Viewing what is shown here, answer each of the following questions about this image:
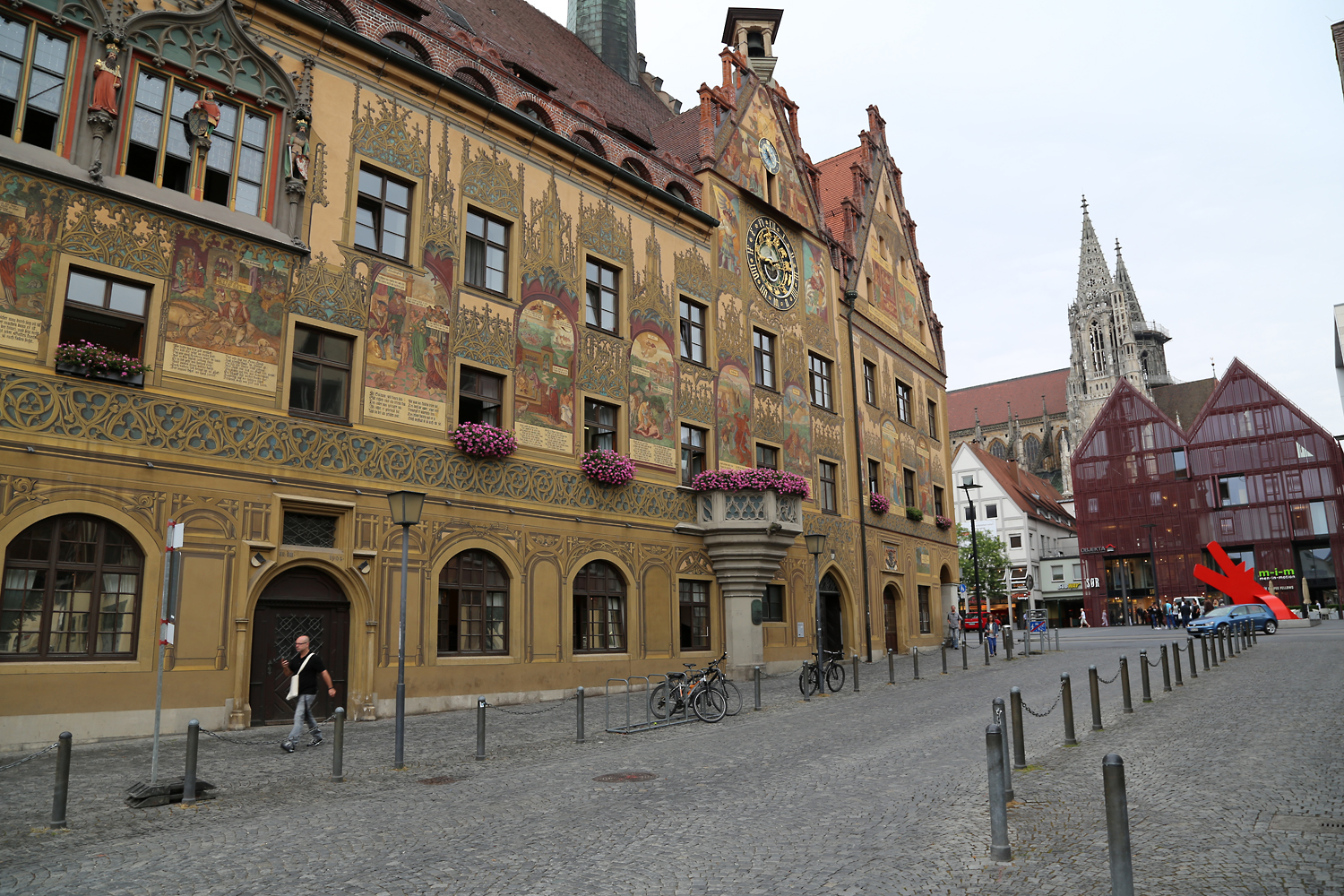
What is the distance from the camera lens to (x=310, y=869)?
6.73 metres

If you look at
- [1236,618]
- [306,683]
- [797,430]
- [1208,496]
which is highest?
[1208,496]

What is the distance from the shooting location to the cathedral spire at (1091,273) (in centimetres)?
11200

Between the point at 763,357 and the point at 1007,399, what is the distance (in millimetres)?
93019

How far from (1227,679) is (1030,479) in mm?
77216

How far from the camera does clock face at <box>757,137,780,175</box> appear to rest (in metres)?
29.0

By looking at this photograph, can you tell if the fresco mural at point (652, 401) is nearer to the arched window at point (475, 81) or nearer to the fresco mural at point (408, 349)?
the fresco mural at point (408, 349)

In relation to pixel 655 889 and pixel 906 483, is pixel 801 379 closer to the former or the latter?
pixel 906 483

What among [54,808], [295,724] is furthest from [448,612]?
[54,808]

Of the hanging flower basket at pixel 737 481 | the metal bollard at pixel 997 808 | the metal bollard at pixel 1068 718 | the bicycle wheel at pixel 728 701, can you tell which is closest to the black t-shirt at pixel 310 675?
the bicycle wheel at pixel 728 701

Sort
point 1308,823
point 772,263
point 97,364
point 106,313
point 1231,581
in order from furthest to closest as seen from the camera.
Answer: point 1231,581 < point 772,263 < point 106,313 < point 97,364 < point 1308,823

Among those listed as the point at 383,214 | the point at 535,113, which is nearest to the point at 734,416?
the point at 535,113

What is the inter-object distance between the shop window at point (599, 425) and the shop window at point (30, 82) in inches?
429

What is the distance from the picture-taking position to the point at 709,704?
15.9 meters

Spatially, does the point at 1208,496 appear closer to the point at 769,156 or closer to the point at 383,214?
the point at 769,156
